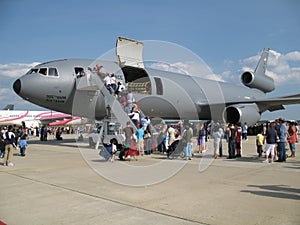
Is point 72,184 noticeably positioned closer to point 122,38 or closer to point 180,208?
point 180,208

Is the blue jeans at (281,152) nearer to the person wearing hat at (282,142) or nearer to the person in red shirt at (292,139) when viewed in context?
the person wearing hat at (282,142)

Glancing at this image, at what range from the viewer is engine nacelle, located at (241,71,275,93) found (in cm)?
2989

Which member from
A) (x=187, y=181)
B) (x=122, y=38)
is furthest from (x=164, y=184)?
(x=122, y=38)

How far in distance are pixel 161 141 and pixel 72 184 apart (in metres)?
7.34

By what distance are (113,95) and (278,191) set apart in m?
8.03

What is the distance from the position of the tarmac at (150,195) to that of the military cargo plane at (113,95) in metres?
4.49

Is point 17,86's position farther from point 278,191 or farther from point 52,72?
point 278,191

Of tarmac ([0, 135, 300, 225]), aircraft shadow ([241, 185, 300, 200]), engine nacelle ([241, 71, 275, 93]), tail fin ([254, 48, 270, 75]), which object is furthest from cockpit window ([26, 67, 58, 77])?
tail fin ([254, 48, 270, 75])

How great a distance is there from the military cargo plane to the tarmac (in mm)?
4490

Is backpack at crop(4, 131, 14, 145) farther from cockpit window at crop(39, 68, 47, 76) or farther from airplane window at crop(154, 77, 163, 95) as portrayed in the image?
airplane window at crop(154, 77, 163, 95)

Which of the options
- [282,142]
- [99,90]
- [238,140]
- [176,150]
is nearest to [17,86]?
[99,90]

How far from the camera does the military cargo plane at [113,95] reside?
1320 centimetres

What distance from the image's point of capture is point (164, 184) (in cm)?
621

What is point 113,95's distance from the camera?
11.9 meters
